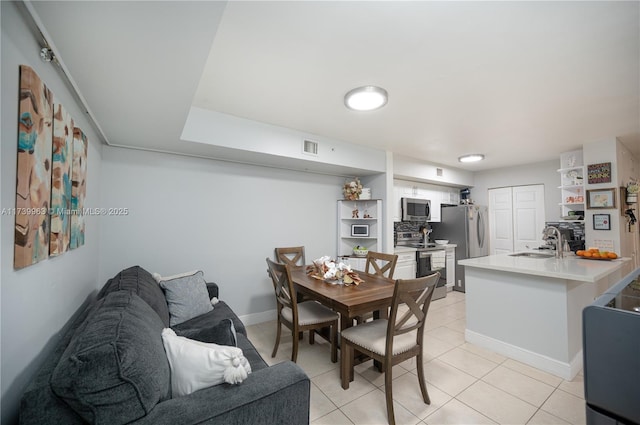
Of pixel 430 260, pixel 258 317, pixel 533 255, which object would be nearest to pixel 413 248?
pixel 430 260

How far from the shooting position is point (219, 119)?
2717mm

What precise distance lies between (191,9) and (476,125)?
3134 millimetres

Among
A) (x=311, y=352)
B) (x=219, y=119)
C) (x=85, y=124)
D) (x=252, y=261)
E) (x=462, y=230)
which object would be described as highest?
(x=219, y=119)

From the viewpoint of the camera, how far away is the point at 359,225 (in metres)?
4.26

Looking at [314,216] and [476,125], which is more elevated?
[476,125]

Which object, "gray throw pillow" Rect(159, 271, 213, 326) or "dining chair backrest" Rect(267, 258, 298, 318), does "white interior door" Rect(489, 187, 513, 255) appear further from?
"gray throw pillow" Rect(159, 271, 213, 326)

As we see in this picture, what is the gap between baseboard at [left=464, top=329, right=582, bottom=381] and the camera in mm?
2254

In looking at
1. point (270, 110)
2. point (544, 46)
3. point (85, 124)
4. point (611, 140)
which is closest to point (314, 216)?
point (270, 110)

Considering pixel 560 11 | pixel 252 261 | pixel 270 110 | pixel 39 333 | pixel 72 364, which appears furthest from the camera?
pixel 252 261

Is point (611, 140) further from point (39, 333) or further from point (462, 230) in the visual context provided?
point (39, 333)

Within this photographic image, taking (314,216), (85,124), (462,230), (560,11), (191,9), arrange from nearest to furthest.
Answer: (191,9), (560,11), (85,124), (314,216), (462,230)

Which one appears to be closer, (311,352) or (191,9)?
(191,9)

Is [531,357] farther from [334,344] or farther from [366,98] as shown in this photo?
[366,98]

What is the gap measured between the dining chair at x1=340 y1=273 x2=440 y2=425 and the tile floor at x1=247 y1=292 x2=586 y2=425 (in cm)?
14
